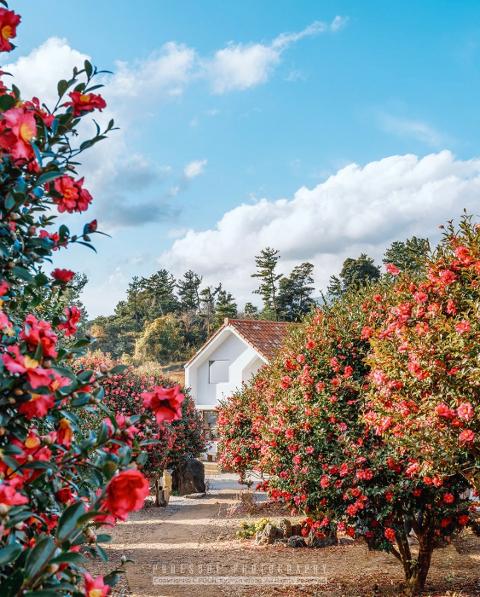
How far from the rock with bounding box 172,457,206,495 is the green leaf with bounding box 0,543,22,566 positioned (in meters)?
18.3

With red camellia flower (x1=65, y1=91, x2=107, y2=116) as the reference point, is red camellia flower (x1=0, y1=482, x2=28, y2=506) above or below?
below

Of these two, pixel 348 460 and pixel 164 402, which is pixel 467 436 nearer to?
pixel 348 460

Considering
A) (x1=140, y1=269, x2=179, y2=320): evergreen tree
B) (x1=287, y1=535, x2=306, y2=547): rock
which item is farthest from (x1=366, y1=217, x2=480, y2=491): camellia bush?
(x1=140, y1=269, x2=179, y2=320): evergreen tree

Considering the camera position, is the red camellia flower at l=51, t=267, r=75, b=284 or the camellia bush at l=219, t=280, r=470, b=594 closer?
the red camellia flower at l=51, t=267, r=75, b=284

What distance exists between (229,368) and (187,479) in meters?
10.7

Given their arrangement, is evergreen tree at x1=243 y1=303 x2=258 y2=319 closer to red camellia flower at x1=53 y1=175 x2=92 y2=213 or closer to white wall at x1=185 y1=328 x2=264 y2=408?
white wall at x1=185 y1=328 x2=264 y2=408

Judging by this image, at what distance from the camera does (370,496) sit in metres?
7.70

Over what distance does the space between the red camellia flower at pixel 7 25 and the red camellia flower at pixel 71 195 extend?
56 cm

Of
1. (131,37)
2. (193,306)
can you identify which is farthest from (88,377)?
(193,306)

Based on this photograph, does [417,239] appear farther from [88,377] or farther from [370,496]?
[88,377]

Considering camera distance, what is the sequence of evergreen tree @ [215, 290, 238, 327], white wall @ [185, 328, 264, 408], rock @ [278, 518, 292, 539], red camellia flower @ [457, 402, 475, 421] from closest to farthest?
red camellia flower @ [457, 402, 475, 421], rock @ [278, 518, 292, 539], white wall @ [185, 328, 264, 408], evergreen tree @ [215, 290, 238, 327]

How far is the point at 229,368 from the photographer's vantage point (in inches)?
1170

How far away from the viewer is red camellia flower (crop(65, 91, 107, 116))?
2.57 meters

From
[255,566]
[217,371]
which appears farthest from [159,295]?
[255,566]
